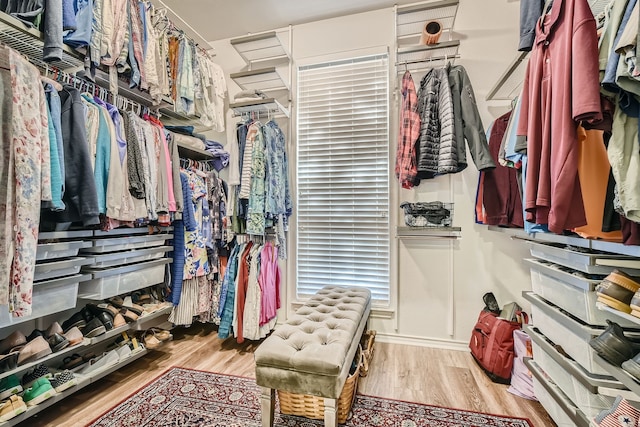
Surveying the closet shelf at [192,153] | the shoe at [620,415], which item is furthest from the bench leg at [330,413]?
the closet shelf at [192,153]

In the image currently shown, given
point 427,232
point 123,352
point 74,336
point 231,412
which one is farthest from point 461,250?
point 74,336

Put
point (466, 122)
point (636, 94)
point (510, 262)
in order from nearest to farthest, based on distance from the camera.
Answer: point (636, 94) < point (466, 122) < point (510, 262)

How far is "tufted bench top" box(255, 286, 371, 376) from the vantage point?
4.63 feet

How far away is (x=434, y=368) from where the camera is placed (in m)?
2.22

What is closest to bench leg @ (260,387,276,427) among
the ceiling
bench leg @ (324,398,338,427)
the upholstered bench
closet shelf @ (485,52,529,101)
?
the upholstered bench

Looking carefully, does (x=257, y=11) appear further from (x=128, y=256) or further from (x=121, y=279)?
(x=121, y=279)

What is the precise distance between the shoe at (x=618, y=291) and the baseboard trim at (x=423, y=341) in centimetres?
162

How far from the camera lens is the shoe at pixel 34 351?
1.49 meters

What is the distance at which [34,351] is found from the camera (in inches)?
59.9

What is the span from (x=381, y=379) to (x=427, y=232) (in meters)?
1.23

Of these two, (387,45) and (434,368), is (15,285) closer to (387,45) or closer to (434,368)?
(434,368)

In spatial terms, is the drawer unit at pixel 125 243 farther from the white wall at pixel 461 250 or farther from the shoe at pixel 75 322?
the white wall at pixel 461 250

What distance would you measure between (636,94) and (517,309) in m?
1.87

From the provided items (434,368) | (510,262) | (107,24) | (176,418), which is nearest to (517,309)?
(510,262)
